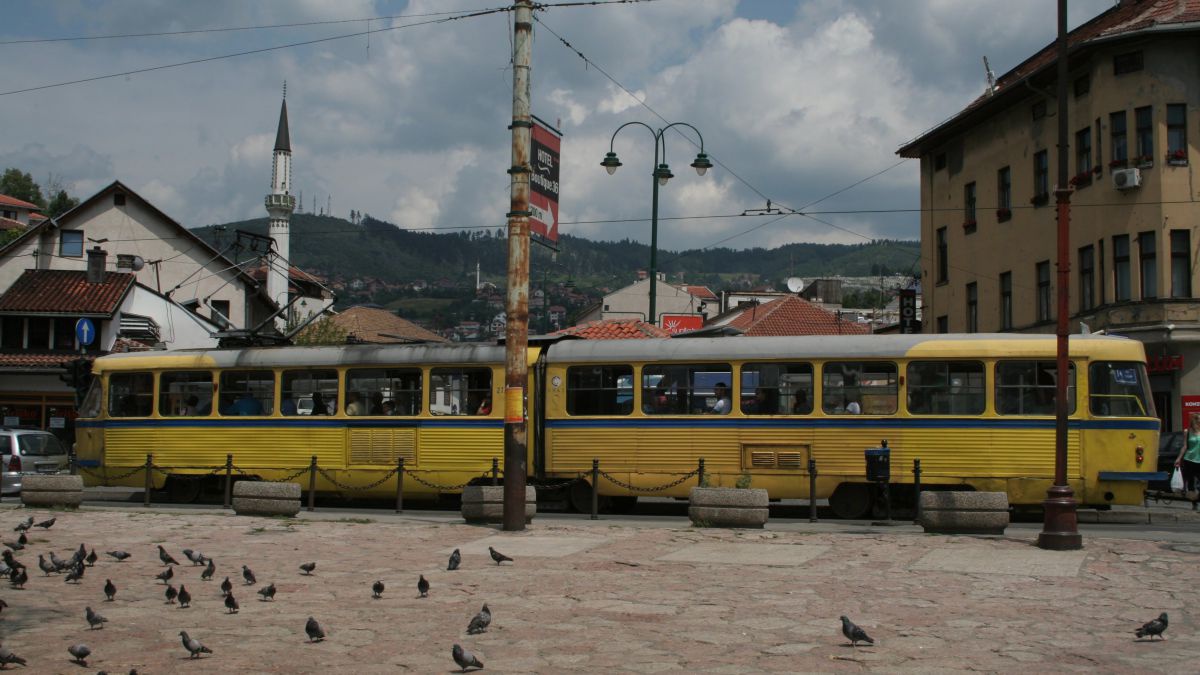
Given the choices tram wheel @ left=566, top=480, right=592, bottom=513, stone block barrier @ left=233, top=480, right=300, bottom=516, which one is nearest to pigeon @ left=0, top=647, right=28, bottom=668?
stone block barrier @ left=233, top=480, right=300, bottom=516

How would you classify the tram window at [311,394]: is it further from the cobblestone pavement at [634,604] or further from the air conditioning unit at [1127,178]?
the air conditioning unit at [1127,178]

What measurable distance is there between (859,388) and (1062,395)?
4.95 meters

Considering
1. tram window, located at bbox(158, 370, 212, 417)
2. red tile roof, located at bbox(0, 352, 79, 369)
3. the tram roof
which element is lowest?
tram window, located at bbox(158, 370, 212, 417)

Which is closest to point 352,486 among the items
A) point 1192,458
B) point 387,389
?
point 387,389

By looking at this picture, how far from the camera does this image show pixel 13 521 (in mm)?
17203

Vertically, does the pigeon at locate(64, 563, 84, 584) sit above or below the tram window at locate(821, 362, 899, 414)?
below

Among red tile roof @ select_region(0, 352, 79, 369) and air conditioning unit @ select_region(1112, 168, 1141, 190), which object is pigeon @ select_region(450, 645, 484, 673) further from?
red tile roof @ select_region(0, 352, 79, 369)

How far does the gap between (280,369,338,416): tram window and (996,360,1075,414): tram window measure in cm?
1096

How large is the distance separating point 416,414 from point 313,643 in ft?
39.8

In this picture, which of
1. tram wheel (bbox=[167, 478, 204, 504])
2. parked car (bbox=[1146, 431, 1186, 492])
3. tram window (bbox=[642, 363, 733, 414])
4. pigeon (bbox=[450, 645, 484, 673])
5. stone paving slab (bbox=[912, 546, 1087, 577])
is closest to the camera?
pigeon (bbox=[450, 645, 484, 673])

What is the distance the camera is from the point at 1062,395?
14.0 meters

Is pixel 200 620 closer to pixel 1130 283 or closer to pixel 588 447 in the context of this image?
pixel 588 447

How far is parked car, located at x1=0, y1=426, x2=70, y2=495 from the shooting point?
24500 millimetres

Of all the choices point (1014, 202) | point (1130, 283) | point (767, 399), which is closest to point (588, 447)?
point (767, 399)
